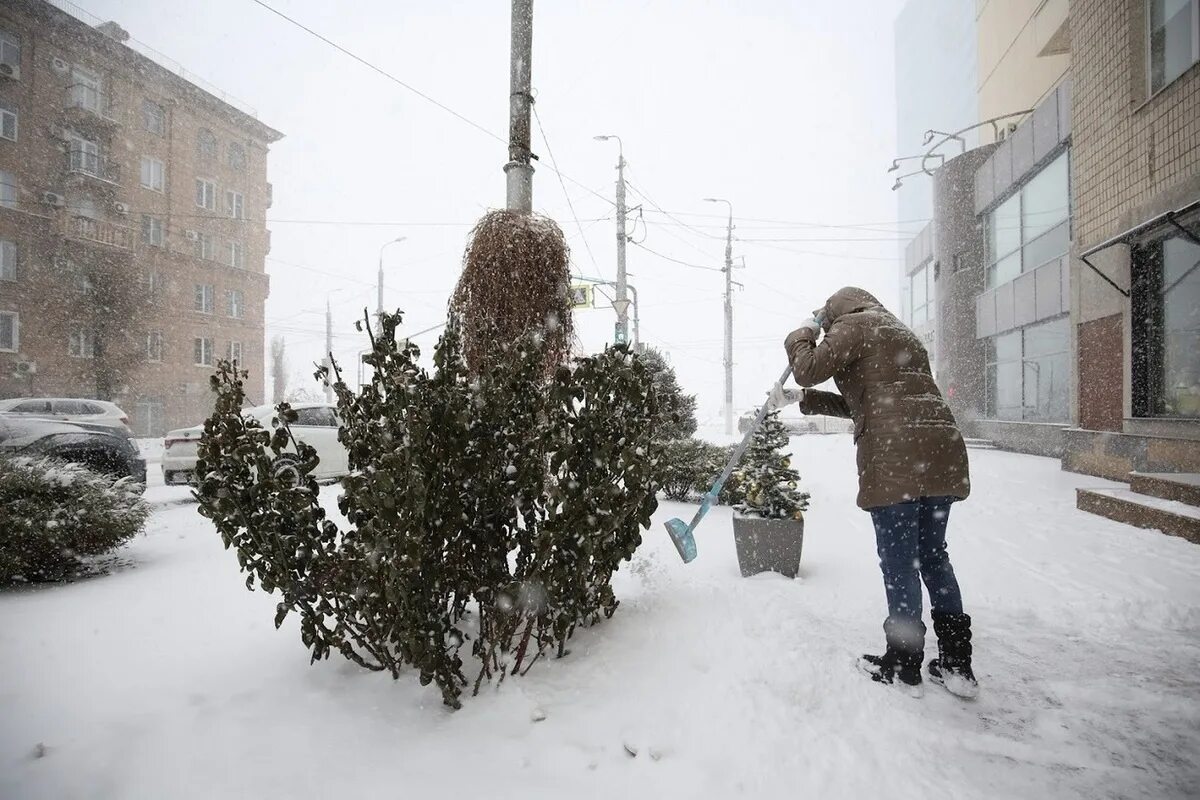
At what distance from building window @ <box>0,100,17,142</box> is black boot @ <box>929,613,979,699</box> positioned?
8.89 meters

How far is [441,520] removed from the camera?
2.03 meters

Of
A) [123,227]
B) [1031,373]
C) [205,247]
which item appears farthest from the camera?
[205,247]

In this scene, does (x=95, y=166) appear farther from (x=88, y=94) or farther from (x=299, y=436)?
(x=299, y=436)

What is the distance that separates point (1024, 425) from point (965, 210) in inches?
316

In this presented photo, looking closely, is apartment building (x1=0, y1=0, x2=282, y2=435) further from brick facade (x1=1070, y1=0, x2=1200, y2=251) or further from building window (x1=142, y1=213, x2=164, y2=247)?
brick facade (x1=1070, y1=0, x2=1200, y2=251)

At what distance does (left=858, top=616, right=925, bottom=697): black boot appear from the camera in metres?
2.42

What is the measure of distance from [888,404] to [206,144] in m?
18.3

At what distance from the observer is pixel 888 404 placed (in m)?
2.49

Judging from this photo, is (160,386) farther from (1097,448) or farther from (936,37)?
(936,37)

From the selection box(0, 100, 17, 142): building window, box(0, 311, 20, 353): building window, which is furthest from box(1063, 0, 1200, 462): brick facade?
box(0, 311, 20, 353): building window

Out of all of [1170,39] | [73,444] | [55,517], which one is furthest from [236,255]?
[1170,39]

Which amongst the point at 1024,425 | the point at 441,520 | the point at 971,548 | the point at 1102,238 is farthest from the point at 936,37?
the point at 441,520

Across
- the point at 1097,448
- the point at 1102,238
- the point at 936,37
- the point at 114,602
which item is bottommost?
the point at 114,602

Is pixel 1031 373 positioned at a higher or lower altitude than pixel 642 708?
higher
